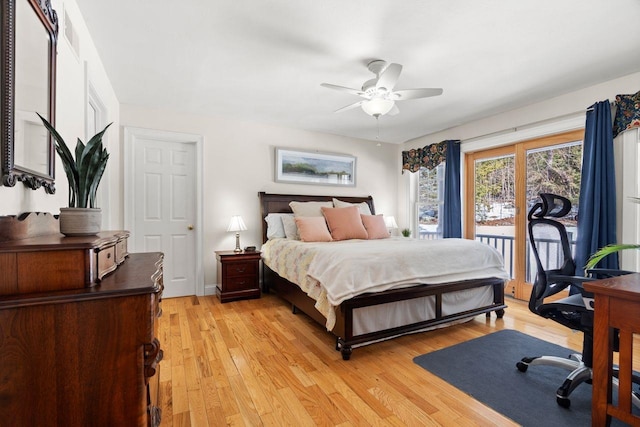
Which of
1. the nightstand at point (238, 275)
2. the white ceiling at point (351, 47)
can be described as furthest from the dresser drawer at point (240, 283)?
the white ceiling at point (351, 47)

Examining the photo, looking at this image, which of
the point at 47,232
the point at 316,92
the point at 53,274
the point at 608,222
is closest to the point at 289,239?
the point at 316,92

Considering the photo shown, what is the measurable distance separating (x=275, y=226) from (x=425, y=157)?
2.70 meters

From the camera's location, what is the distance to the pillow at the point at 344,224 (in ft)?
12.5

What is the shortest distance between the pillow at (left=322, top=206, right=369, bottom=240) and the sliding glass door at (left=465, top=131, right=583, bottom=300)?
1713 mm

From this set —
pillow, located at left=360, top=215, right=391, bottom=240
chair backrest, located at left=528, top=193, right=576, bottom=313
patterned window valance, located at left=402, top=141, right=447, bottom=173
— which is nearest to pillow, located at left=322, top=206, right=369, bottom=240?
pillow, located at left=360, top=215, right=391, bottom=240

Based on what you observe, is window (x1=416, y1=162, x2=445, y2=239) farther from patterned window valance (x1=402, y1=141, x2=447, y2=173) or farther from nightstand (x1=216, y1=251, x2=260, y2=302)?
nightstand (x1=216, y1=251, x2=260, y2=302)

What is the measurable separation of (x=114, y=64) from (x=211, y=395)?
2.82 m

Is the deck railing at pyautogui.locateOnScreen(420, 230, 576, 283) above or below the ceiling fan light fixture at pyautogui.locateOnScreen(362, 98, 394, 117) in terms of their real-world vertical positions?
below

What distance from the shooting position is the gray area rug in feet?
5.42

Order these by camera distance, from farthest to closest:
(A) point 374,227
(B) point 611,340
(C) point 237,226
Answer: (A) point 374,227
(C) point 237,226
(B) point 611,340

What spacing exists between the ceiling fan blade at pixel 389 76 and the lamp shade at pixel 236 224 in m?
2.41

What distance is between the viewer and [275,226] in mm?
4070

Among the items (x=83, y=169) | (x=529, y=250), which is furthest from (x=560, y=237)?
(x=83, y=169)

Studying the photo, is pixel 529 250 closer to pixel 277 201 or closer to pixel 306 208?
pixel 306 208
